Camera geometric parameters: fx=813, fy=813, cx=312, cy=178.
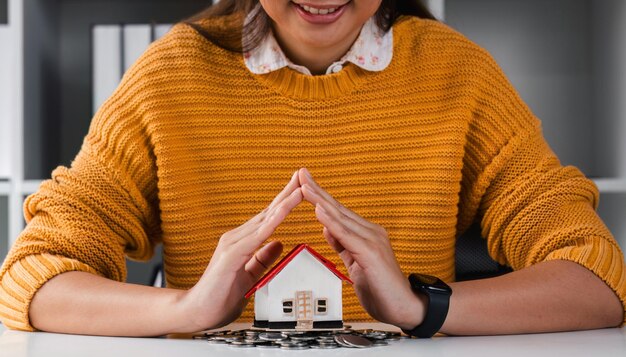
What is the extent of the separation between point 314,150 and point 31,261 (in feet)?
1.47

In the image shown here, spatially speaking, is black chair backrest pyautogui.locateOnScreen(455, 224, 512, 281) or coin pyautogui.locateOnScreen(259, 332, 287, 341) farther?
black chair backrest pyautogui.locateOnScreen(455, 224, 512, 281)

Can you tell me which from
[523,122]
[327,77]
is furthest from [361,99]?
[523,122]

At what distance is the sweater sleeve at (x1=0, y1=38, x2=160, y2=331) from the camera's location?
1039mm

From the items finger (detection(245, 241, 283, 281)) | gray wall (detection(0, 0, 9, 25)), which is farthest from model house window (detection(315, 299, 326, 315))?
gray wall (detection(0, 0, 9, 25))

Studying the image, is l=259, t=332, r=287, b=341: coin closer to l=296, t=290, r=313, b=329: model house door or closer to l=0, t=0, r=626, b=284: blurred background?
l=296, t=290, r=313, b=329: model house door

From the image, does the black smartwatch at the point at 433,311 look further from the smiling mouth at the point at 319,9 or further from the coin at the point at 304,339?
the smiling mouth at the point at 319,9

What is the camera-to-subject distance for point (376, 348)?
2.71 ft

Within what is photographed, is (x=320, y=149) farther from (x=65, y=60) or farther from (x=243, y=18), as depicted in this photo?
(x=65, y=60)

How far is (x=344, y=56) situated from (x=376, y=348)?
575 millimetres

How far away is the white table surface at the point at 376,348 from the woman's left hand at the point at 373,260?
0.12 ft

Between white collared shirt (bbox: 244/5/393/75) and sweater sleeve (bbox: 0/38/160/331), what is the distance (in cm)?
18

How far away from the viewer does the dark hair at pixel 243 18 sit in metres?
1.28

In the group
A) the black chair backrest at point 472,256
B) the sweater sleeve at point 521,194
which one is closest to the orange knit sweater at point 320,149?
the sweater sleeve at point 521,194

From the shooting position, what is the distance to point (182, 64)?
1.26m
